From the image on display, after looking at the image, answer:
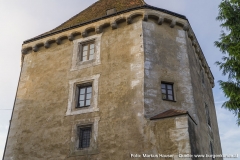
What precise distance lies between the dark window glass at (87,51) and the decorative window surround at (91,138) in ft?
→ 12.1

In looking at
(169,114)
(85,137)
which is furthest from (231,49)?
(85,137)

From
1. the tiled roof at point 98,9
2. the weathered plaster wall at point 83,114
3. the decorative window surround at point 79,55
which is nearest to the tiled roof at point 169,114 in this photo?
the weathered plaster wall at point 83,114

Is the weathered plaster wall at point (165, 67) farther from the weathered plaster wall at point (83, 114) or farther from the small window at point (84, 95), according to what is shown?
the small window at point (84, 95)

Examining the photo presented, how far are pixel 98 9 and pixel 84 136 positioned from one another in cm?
861

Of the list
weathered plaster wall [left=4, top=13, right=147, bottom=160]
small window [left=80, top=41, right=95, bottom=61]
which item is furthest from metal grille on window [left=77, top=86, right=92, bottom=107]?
small window [left=80, top=41, right=95, bottom=61]

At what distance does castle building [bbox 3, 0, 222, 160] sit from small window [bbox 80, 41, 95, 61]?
0.06 metres

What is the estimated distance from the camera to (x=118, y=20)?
50.8ft

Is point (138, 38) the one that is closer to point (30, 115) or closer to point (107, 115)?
point (107, 115)

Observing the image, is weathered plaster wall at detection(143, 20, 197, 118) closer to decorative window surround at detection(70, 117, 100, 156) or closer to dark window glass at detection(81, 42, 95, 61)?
decorative window surround at detection(70, 117, 100, 156)

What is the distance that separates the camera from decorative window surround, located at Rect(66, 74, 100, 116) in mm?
13562

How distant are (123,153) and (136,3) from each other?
9.06m

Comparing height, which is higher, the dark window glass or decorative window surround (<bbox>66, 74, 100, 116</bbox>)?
the dark window glass

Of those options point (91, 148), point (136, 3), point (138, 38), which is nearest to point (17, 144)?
point (91, 148)

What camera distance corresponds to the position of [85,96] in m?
14.2
